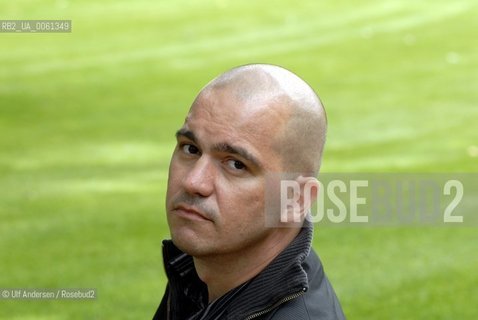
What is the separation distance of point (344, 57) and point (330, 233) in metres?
9.37

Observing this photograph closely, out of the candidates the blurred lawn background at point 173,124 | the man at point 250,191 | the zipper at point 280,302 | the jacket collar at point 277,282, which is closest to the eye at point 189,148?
the man at point 250,191

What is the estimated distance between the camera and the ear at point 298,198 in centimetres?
337

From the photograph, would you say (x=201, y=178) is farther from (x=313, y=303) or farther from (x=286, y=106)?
(x=313, y=303)

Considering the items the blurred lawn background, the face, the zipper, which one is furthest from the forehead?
the blurred lawn background

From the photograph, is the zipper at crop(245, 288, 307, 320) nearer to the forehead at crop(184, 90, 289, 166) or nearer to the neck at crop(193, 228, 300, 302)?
the neck at crop(193, 228, 300, 302)

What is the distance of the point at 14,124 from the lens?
45.8 feet

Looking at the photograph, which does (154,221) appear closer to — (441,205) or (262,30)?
(441,205)

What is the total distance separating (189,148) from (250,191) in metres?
0.24

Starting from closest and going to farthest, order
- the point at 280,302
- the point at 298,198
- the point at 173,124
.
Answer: the point at 280,302
the point at 298,198
the point at 173,124

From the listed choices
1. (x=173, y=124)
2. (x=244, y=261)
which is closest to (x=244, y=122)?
(x=244, y=261)

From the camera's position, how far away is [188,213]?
3332mm

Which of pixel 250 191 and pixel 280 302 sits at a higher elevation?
pixel 250 191

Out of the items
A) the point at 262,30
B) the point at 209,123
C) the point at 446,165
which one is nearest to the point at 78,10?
the point at 262,30

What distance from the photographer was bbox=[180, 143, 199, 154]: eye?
3.40m
